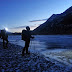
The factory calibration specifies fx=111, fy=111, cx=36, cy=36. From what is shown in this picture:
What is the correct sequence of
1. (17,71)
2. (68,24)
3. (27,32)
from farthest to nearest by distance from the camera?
(68,24) → (27,32) → (17,71)

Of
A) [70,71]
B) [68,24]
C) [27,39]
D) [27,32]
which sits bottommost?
[70,71]

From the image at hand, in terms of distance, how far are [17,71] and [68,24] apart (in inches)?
7986

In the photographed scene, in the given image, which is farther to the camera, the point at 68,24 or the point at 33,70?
the point at 68,24

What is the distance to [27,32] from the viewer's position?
11109 mm

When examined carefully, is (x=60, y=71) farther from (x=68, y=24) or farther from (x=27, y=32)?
(x=68, y=24)

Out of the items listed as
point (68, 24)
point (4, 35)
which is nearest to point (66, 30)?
point (68, 24)

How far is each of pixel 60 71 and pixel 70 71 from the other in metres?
0.66

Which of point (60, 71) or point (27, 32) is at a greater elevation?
point (27, 32)

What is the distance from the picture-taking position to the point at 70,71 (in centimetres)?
729

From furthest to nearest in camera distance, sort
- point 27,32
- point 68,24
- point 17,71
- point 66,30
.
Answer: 1. point 68,24
2. point 66,30
3. point 27,32
4. point 17,71

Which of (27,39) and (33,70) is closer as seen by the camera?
(33,70)

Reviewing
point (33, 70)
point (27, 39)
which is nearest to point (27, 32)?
point (27, 39)

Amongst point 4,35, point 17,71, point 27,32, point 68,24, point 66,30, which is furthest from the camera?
point 68,24

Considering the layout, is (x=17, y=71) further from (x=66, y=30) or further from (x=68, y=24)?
(x=68, y=24)
